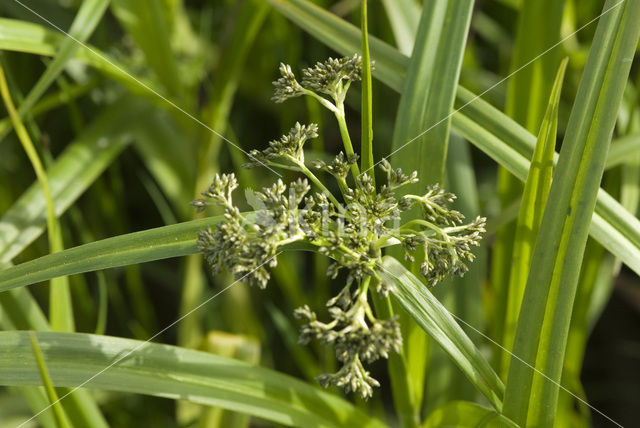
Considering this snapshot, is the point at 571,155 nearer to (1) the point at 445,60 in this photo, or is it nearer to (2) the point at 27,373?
(1) the point at 445,60

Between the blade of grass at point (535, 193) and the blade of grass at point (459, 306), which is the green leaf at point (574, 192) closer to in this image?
the blade of grass at point (535, 193)

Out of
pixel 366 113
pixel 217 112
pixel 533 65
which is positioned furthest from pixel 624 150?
pixel 217 112

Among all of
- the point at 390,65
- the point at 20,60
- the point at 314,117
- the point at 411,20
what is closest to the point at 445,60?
the point at 390,65

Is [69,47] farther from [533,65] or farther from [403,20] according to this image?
[533,65]

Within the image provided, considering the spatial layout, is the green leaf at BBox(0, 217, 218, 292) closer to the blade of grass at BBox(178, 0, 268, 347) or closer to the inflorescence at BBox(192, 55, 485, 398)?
the inflorescence at BBox(192, 55, 485, 398)

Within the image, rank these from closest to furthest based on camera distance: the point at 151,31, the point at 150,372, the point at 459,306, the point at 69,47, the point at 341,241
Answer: the point at 341,241 < the point at 150,372 < the point at 69,47 < the point at 459,306 < the point at 151,31

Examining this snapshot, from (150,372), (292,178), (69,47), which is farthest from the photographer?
(292,178)

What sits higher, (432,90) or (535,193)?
(432,90)
